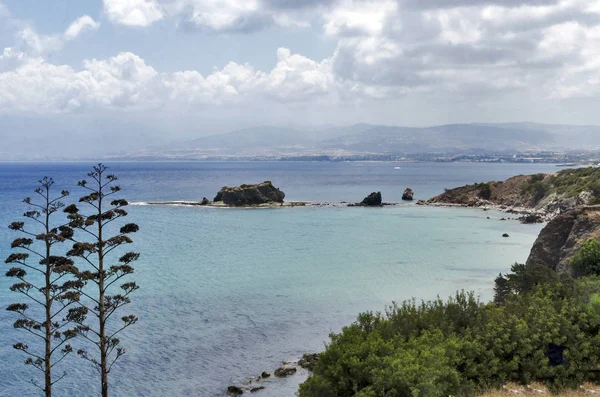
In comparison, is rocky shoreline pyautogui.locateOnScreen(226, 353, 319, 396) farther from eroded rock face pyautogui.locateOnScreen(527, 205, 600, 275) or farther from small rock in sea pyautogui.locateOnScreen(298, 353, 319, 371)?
eroded rock face pyautogui.locateOnScreen(527, 205, 600, 275)

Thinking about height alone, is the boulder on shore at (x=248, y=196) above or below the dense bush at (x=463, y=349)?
below

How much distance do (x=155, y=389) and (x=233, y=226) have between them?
5191cm

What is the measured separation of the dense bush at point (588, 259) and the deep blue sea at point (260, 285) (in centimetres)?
743

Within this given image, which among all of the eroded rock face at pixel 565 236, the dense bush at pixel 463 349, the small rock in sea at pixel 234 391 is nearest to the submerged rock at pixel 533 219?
the eroded rock face at pixel 565 236

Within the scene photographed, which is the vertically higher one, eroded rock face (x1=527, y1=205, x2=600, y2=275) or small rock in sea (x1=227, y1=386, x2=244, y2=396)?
eroded rock face (x1=527, y1=205, x2=600, y2=275)

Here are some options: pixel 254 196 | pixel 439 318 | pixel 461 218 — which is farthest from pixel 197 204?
pixel 439 318

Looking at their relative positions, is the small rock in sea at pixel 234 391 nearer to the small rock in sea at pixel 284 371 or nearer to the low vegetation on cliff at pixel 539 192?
the small rock in sea at pixel 284 371

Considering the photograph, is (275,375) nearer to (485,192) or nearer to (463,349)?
(463,349)

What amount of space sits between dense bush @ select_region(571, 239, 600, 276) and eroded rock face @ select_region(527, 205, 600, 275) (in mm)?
2863

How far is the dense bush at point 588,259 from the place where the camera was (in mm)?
27750

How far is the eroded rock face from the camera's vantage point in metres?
32.5

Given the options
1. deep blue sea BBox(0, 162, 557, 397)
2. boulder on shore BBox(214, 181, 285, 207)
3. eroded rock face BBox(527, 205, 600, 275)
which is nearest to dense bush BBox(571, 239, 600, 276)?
eroded rock face BBox(527, 205, 600, 275)

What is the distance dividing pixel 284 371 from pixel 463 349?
9.41 m

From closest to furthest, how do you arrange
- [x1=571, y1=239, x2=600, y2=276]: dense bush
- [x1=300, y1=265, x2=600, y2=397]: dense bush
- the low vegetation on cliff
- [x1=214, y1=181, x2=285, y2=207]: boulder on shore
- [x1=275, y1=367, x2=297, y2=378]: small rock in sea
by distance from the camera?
1. [x1=300, y1=265, x2=600, y2=397]: dense bush
2. [x1=275, y1=367, x2=297, y2=378]: small rock in sea
3. [x1=571, y1=239, x2=600, y2=276]: dense bush
4. the low vegetation on cliff
5. [x1=214, y1=181, x2=285, y2=207]: boulder on shore
